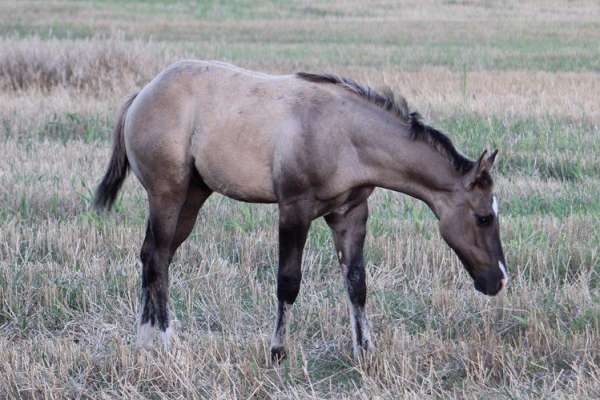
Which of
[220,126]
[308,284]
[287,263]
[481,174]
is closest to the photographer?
[481,174]

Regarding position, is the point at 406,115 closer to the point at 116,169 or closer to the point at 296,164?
the point at 296,164

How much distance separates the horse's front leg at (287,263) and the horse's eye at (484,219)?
3.11ft

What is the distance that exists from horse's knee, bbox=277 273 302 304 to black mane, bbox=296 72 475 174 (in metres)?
1.05

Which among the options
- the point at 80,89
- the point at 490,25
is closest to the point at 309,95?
the point at 80,89

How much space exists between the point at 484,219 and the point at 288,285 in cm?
117

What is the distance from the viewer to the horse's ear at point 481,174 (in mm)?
5152

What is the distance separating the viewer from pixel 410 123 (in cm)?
550

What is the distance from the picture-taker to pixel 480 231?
5.27m

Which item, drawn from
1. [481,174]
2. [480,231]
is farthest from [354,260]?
[481,174]

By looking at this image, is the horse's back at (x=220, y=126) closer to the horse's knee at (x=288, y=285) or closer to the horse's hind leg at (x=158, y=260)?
the horse's hind leg at (x=158, y=260)

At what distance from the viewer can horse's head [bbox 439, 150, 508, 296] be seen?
5.25 metres

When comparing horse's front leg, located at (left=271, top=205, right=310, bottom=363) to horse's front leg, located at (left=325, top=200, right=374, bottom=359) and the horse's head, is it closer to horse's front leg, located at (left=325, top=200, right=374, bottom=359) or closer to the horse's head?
horse's front leg, located at (left=325, top=200, right=374, bottom=359)

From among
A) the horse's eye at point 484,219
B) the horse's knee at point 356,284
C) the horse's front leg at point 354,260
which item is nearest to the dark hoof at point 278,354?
the horse's front leg at point 354,260

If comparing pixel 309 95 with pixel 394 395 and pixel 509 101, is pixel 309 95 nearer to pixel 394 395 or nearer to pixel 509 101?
pixel 394 395
